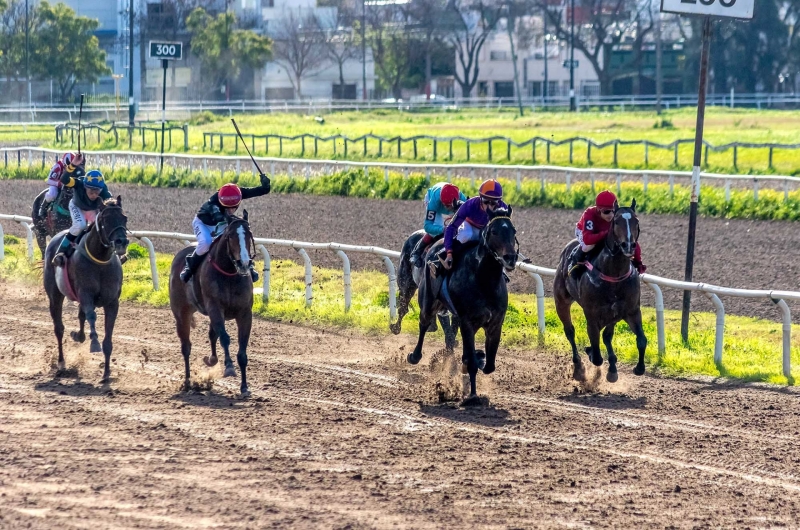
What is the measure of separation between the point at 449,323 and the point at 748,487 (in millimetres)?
4109

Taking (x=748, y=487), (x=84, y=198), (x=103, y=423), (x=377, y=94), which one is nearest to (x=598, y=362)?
(x=748, y=487)

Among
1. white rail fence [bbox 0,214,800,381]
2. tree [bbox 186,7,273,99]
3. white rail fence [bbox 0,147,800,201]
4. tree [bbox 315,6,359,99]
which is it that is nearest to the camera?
white rail fence [bbox 0,214,800,381]

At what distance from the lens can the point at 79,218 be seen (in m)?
10.6

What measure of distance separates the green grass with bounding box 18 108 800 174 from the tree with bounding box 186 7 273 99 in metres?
12.4

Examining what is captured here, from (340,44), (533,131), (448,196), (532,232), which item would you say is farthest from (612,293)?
(340,44)

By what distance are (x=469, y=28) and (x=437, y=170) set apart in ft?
150

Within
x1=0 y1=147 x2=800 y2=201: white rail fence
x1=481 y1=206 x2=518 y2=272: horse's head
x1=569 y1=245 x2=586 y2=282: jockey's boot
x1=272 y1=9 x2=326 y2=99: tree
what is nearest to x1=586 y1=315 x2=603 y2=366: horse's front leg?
x1=569 y1=245 x2=586 y2=282: jockey's boot

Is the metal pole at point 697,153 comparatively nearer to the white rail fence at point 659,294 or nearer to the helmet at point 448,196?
the white rail fence at point 659,294

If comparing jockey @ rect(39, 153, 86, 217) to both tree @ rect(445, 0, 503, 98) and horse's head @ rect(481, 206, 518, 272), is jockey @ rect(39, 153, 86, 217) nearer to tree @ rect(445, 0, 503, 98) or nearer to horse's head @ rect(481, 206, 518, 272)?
horse's head @ rect(481, 206, 518, 272)

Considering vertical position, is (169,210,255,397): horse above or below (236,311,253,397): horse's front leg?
above

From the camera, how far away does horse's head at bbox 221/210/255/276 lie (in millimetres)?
8859

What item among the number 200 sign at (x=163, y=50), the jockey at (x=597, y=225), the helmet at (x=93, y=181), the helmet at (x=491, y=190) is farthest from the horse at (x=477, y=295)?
the number 200 sign at (x=163, y=50)

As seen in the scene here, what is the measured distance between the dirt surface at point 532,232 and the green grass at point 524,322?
31.1 inches

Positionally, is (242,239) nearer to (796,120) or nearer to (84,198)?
(84,198)
